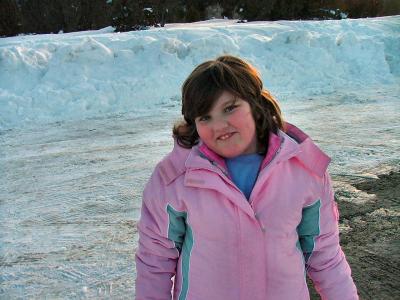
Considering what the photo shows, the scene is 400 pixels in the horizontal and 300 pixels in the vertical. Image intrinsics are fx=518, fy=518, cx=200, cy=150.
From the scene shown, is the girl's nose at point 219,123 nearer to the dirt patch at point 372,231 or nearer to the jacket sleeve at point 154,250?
the jacket sleeve at point 154,250

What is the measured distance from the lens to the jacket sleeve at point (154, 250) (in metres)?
1.87

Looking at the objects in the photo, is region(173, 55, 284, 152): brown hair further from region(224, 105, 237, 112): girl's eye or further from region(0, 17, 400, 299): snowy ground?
region(0, 17, 400, 299): snowy ground

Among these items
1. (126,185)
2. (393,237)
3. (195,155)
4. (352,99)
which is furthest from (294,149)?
(352,99)

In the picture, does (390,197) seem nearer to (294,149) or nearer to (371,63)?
(294,149)

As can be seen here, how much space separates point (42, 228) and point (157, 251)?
2.53 m

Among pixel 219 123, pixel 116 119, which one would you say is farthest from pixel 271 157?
pixel 116 119

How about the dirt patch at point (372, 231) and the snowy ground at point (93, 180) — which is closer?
the dirt patch at point (372, 231)

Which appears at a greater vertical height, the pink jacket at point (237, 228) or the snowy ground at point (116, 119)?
the pink jacket at point (237, 228)

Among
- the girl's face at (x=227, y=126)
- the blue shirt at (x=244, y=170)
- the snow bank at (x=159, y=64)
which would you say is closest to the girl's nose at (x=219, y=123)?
the girl's face at (x=227, y=126)

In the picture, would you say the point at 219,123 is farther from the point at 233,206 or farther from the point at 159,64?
the point at 159,64

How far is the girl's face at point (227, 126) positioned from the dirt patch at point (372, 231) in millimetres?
1623

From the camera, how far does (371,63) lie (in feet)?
36.6

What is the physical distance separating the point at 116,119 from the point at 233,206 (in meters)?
6.17

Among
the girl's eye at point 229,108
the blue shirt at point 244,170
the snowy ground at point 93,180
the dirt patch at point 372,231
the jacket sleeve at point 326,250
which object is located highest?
the girl's eye at point 229,108
